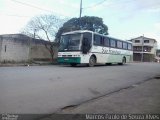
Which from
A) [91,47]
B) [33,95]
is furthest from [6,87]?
[91,47]

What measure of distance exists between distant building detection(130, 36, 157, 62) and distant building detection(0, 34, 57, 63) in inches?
2091

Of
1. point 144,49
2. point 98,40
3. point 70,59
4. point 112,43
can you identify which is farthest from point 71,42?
point 144,49

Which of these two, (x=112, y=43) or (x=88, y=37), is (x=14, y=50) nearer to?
(x=88, y=37)

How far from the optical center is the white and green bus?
19795 mm

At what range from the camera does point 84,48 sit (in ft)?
65.2

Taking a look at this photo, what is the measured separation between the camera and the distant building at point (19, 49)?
20.6 metres

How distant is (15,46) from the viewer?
2159 centimetres

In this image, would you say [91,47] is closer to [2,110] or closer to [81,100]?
[81,100]

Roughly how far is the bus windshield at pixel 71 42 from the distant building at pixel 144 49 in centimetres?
5667

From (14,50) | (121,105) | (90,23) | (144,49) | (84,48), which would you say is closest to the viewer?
(121,105)

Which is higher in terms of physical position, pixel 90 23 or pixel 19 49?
pixel 90 23

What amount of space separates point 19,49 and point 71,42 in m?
5.23

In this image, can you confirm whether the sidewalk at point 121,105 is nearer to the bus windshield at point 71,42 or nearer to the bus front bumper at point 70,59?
the bus front bumper at point 70,59

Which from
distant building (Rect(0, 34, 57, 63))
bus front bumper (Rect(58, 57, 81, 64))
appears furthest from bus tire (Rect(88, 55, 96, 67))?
distant building (Rect(0, 34, 57, 63))
